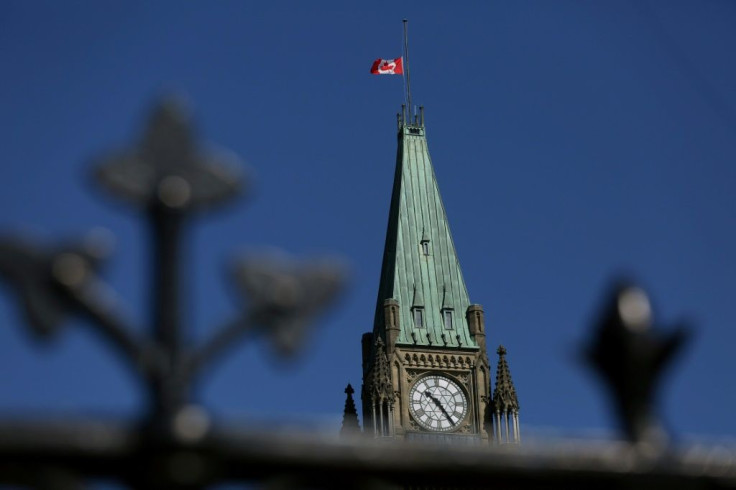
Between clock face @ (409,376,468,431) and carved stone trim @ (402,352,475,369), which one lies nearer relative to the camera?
clock face @ (409,376,468,431)

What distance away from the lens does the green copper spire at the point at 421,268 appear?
81875 mm

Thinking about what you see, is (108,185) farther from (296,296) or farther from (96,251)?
(296,296)

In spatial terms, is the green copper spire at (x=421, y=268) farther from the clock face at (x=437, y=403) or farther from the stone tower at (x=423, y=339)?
the clock face at (x=437, y=403)

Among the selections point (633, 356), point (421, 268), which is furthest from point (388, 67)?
Answer: point (633, 356)

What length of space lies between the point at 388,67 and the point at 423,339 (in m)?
17.9

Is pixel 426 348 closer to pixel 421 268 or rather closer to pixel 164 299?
pixel 421 268

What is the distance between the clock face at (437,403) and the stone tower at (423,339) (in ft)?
0.15

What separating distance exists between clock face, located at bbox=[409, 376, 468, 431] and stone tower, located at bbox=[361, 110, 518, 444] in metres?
0.05

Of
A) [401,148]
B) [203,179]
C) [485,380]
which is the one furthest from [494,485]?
[401,148]

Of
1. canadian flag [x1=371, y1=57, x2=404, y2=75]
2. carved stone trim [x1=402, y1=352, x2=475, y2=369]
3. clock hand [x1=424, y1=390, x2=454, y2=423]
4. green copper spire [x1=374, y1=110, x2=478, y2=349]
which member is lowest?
clock hand [x1=424, y1=390, x2=454, y2=423]

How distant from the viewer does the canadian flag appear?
92250mm

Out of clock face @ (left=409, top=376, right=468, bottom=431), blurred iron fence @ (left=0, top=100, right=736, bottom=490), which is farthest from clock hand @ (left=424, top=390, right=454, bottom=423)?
blurred iron fence @ (left=0, top=100, right=736, bottom=490)

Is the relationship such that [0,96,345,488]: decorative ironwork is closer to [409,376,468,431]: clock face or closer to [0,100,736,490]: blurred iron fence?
[0,100,736,490]: blurred iron fence

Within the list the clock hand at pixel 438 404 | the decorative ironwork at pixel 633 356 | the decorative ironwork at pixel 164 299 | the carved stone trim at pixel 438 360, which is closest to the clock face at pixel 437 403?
the clock hand at pixel 438 404
